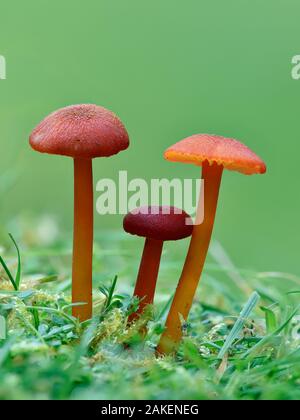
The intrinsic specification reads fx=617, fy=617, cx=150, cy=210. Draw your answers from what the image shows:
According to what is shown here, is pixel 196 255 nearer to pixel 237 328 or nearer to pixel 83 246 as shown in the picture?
pixel 237 328

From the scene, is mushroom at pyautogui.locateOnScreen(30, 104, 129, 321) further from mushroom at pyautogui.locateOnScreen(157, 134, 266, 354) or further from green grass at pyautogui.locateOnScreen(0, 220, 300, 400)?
mushroom at pyautogui.locateOnScreen(157, 134, 266, 354)

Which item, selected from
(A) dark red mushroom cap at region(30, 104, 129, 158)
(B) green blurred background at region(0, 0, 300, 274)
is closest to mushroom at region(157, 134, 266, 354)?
(A) dark red mushroom cap at region(30, 104, 129, 158)

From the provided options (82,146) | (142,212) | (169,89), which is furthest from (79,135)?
(169,89)

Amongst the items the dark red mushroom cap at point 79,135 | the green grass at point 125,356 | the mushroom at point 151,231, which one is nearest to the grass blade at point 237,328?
the green grass at point 125,356

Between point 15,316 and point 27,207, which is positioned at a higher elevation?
point 15,316

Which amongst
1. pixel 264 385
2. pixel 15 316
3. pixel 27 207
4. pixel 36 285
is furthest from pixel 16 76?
pixel 264 385
